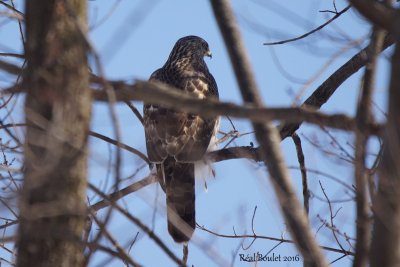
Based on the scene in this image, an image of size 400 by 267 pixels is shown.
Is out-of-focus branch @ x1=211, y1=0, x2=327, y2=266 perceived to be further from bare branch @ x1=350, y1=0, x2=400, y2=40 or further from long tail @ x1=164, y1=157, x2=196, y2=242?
long tail @ x1=164, y1=157, x2=196, y2=242

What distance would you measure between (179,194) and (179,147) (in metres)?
0.46

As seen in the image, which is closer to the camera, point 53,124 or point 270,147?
point 53,124

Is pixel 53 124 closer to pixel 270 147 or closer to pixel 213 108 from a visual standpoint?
pixel 213 108

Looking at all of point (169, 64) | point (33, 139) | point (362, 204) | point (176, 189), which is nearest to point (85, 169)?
point (33, 139)

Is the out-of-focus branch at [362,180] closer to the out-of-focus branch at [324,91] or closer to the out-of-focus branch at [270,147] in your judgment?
the out-of-focus branch at [270,147]

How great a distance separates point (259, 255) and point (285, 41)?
1504mm

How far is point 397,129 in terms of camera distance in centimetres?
287

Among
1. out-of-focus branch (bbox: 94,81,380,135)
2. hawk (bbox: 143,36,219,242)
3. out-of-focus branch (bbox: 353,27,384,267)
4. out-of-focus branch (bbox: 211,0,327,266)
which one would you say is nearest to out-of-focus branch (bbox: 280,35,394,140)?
hawk (bbox: 143,36,219,242)

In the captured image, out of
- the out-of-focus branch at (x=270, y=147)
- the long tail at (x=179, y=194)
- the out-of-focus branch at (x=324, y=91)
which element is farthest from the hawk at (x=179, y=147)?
the out-of-focus branch at (x=270, y=147)

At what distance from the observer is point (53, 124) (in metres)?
3.29

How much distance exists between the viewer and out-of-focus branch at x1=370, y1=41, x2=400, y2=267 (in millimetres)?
2801

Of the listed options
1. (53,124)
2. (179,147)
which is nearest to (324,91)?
(179,147)

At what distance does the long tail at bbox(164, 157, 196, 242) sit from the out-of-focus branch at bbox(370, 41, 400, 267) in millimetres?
3523

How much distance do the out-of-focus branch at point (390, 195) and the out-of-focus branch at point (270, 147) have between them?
0.42 m
